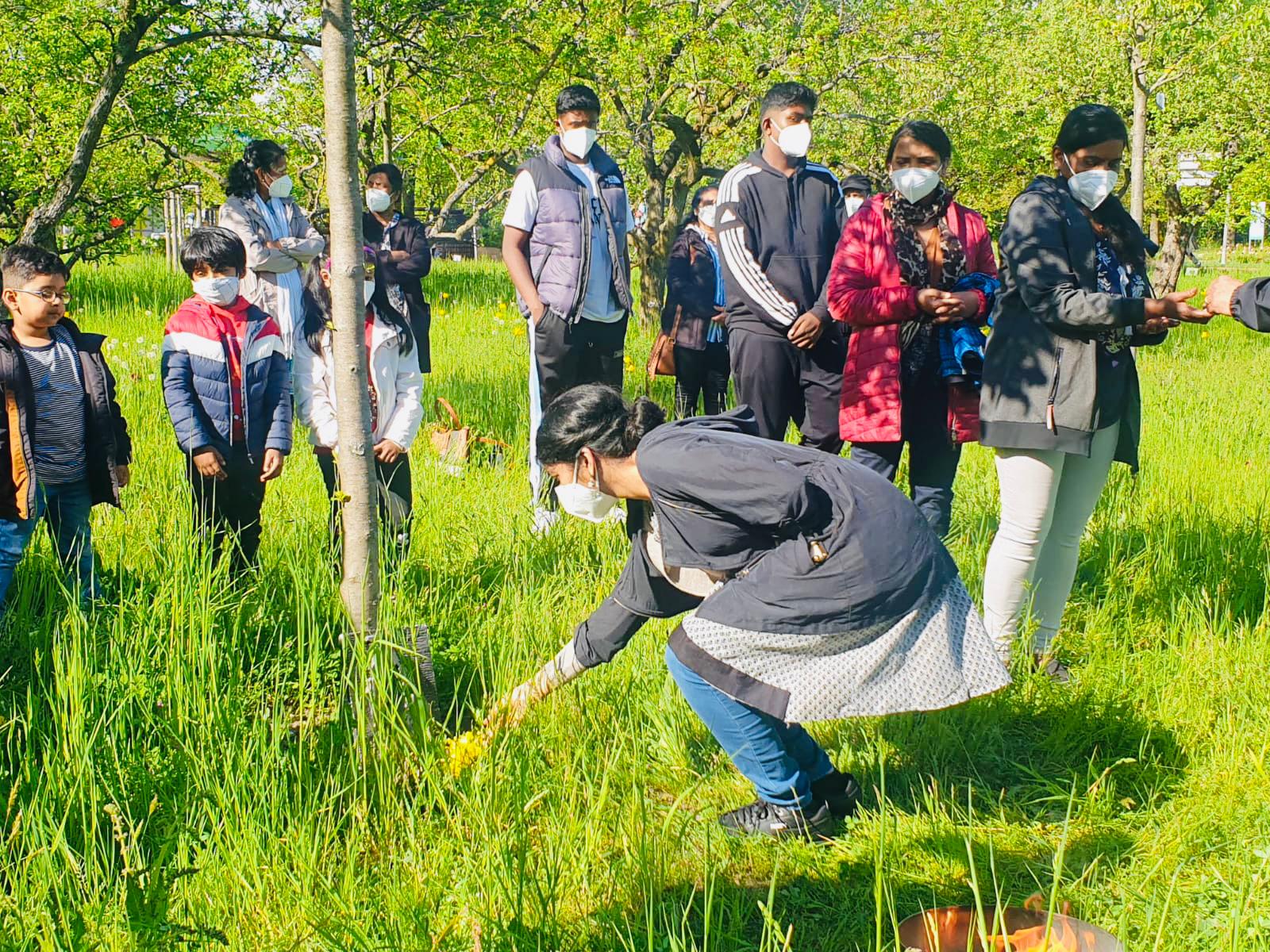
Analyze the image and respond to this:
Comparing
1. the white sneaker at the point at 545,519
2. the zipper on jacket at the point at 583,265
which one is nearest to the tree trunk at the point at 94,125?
the zipper on jacket at the point at 583,265

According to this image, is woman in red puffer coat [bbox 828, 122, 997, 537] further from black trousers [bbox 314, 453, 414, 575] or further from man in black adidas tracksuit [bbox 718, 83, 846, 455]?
black trousers [bbox 314, 453, 414, 575]

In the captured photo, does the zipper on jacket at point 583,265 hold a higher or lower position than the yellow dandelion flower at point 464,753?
higher

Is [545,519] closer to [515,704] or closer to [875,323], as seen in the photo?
[875,323]

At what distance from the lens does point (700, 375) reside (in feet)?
24.1

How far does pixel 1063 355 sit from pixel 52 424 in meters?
3.31

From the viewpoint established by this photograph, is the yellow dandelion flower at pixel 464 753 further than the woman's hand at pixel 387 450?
No

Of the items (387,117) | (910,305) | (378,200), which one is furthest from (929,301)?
(387,117)

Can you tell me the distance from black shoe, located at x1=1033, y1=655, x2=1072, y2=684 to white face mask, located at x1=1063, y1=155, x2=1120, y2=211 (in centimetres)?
150

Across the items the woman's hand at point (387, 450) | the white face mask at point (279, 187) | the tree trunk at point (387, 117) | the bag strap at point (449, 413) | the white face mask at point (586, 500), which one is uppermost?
the tree trunk at point (387, 117)

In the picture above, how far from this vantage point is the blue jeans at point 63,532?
11.9 feet

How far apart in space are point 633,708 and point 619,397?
1.06m

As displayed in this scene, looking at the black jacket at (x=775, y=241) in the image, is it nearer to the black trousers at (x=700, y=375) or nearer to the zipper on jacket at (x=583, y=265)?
the zipper on jacket at (x=583, y=265)

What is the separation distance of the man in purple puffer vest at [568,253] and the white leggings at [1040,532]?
2.33m

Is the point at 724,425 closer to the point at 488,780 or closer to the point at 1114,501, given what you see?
the point at 488,780
